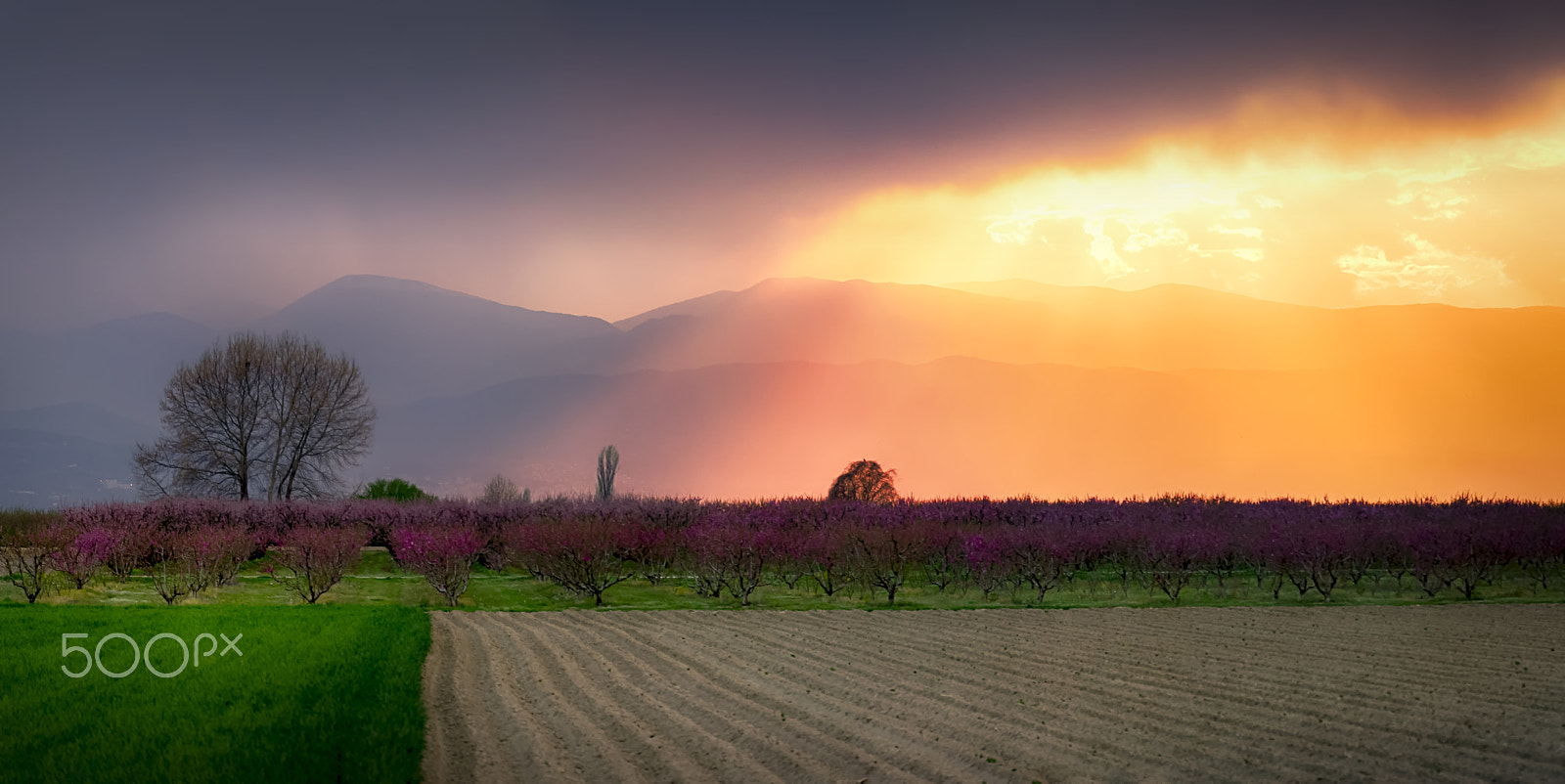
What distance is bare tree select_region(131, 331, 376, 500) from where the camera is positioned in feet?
145

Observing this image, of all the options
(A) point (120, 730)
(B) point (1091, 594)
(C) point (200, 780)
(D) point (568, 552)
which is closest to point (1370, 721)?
(C) point (200, 780)

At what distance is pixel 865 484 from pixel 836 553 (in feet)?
51.6

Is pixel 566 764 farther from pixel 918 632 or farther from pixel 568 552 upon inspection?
pixel 568 552

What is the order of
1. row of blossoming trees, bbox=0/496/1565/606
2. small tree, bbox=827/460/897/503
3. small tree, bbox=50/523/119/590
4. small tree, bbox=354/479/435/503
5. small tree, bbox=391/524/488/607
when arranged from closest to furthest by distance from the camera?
small tree, bbox=391/524/488/607 < small tree, bbox=50/523/119/590 < row of blossoming trees, bbox=0/496/1565/606 < small tree, bbox=827/460/897/503 < small tree, bbox=354/479/435/503

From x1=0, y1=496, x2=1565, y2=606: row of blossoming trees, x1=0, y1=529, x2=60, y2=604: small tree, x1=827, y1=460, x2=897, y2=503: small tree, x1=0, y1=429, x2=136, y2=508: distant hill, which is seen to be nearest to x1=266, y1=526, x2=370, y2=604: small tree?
x1=0, y1=496, x2=1565, y2=606: row of blossoming trees

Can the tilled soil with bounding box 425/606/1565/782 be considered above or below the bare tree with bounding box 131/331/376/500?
below

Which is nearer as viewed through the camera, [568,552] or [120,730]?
[120,730]

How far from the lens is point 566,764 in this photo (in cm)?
743

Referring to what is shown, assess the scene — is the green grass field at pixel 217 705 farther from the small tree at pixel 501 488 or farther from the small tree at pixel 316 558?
the small tree at pixel 501 488

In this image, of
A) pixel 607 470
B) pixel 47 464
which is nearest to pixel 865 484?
pixel 607 470

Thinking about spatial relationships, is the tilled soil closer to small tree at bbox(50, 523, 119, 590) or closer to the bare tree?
small tree at bbox(50, 523, 119, 590)

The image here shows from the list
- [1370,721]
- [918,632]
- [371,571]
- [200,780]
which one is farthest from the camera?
[371,571]

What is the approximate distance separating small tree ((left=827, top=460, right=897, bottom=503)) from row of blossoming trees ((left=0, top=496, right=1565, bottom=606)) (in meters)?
8.69

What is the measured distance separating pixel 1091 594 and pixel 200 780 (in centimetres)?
1882
